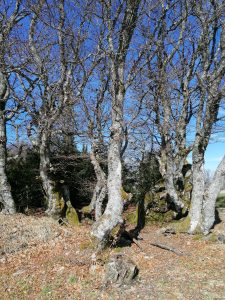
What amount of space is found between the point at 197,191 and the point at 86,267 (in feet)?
16.7

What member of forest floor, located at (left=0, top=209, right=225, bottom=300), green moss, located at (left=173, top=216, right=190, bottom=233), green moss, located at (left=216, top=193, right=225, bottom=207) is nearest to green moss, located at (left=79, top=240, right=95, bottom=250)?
forest floor, located at (left=0, top=209, right=225, bottom=300)

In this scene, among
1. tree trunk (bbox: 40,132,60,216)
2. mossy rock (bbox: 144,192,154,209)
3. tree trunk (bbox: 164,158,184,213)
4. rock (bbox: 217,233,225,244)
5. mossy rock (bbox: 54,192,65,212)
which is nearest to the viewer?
rock (bbox: 217,233,225,244)

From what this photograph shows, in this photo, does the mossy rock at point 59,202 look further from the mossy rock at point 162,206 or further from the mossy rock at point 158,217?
the mossy rock at point 162,206

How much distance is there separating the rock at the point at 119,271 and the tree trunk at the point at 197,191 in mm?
4094

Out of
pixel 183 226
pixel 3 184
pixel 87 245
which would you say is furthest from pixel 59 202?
pixel 183 226

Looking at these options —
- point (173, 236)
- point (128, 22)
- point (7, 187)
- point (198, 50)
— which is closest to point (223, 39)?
point (198, 50)

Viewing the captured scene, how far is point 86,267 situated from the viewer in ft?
23.0

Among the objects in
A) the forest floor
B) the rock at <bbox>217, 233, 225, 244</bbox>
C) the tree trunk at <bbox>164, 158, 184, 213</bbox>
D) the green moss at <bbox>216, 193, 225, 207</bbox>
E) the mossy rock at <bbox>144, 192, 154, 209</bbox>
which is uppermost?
the tree trunk at <bbox>164, 158, 184, 213</bbox>

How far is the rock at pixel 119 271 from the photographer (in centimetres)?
633

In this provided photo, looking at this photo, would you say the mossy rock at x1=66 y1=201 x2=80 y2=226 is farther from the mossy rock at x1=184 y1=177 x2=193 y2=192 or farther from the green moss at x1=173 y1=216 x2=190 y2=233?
the mossy rock at x1=184 y1=177 x2=193 y2=192

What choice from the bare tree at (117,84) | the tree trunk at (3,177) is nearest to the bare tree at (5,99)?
the tree trunk at (3,177)

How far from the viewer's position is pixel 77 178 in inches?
566

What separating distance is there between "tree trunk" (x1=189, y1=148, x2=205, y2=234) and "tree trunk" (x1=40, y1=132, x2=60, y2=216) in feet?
17.8

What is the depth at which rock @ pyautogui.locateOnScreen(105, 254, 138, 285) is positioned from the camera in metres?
6.33
